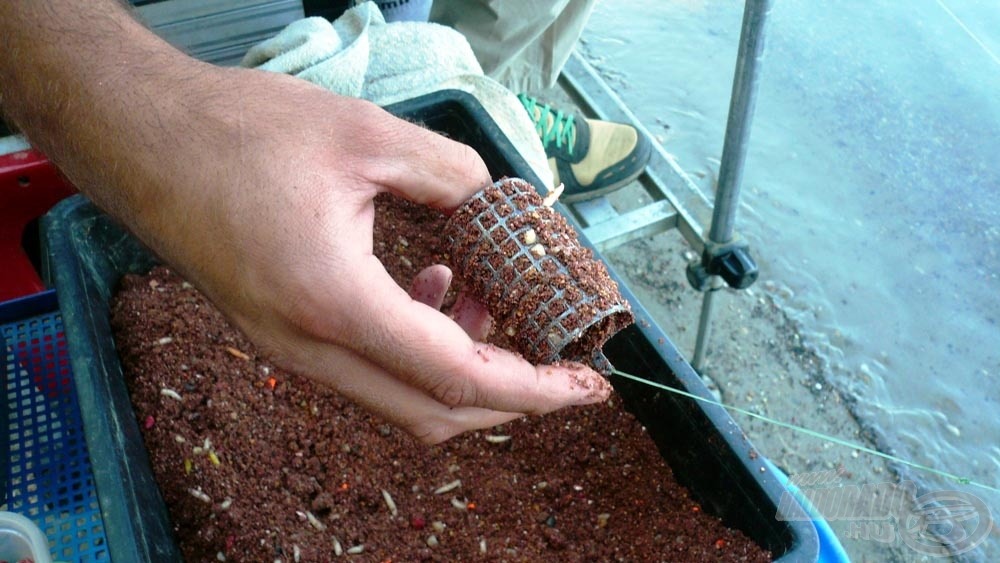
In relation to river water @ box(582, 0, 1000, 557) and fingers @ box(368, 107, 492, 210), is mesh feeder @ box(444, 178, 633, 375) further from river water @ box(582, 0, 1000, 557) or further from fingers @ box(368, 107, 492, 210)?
river water @ box(582, 0, 1000, 557)

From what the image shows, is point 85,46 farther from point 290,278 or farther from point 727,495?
point 727,495

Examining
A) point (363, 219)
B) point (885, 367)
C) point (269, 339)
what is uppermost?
point (363, 219)

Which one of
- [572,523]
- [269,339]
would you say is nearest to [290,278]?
[269,339]

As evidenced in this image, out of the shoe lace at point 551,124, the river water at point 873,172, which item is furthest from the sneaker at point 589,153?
the river water at point 873,172

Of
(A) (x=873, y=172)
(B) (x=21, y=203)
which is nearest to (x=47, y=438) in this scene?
(B) (x=21, y=203)

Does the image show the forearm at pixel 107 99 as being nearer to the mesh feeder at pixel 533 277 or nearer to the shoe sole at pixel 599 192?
the mesh feeder at pixel 533 277

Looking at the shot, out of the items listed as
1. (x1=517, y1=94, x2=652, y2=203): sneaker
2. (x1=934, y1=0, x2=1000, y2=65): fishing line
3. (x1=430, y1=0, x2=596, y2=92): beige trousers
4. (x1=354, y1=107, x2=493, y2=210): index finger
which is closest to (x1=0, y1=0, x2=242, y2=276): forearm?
(x1=354, y1=107, x2=493, y2=210): index finger

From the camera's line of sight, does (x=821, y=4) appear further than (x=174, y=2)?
Yes
